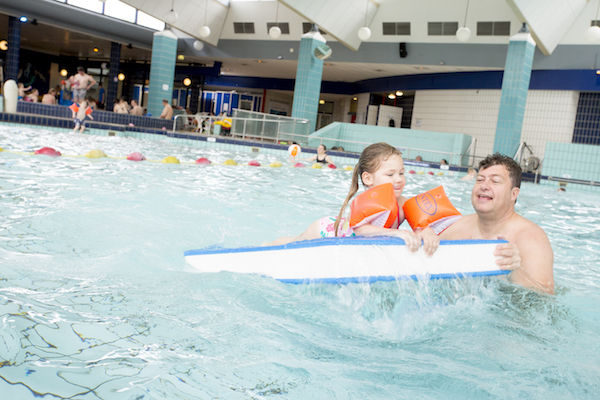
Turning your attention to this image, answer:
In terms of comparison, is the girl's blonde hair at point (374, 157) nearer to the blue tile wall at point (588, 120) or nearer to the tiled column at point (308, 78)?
the tiled column at point (308, 78)

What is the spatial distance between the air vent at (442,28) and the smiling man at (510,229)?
637 inches

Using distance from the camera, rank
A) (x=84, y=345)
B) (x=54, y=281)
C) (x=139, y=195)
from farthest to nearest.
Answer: (x=139, y=195)
(x=54, y=281)
(x=84, y=345)

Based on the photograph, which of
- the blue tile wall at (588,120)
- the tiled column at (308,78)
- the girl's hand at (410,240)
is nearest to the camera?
the girl's hand at (410,240)

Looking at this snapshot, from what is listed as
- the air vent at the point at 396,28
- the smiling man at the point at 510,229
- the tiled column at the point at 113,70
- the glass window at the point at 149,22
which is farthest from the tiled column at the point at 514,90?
the tiled column at the point at 113,70

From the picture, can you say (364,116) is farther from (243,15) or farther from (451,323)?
(451,323)

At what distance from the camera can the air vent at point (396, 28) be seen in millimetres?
18406

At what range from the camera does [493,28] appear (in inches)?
664

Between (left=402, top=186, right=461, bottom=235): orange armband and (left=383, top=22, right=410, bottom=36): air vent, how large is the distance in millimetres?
16964

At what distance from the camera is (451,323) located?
7.91ft

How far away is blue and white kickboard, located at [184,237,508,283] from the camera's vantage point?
231 cm

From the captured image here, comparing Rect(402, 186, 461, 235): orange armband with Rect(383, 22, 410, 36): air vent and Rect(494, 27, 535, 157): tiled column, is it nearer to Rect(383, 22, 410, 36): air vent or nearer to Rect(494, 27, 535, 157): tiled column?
Rect(494, 27, 535, 157): tiled column

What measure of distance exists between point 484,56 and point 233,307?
1723 centimetres

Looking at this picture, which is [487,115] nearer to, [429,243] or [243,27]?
[243,27]

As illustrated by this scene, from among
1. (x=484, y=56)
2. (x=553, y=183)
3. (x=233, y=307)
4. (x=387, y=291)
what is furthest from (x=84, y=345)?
(x=484, y=56)
